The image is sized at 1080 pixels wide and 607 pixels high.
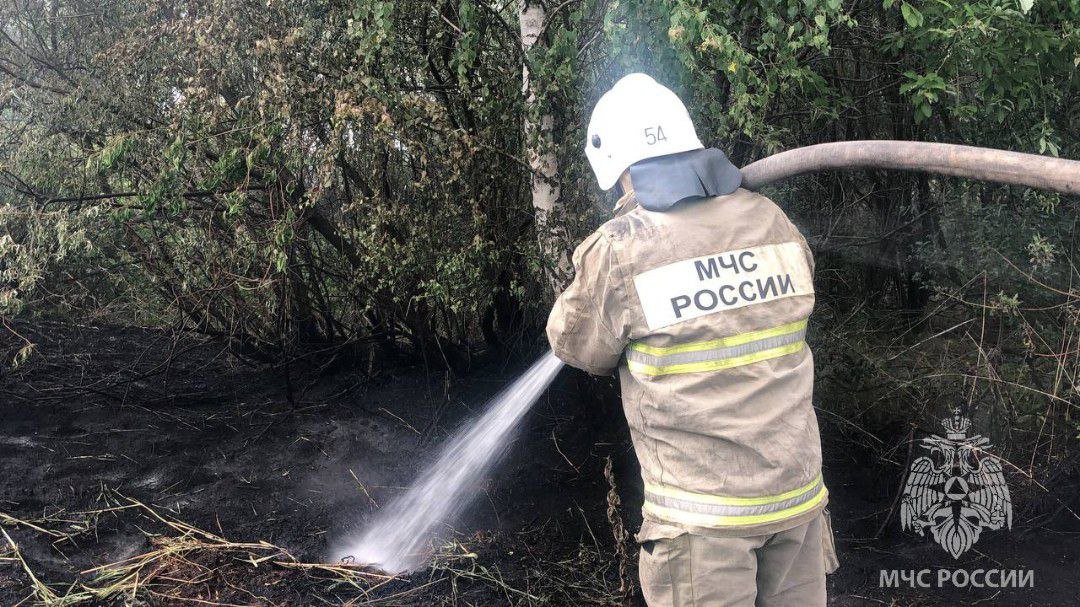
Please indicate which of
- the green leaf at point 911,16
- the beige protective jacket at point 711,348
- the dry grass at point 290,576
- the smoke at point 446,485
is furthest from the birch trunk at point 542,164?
the beige protective jacket at point 711,348

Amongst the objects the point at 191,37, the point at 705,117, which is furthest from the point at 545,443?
the point at 191,37

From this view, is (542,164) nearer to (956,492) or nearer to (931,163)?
(931,163)

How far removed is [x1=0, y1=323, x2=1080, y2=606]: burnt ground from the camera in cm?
385

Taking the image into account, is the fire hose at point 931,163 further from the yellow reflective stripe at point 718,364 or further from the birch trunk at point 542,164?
the birch trunk at point 542,164

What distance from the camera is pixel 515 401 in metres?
5.03

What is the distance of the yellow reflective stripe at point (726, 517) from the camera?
2.29 m

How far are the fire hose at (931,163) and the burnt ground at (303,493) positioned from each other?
1931 millimetres

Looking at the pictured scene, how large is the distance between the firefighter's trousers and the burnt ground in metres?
1.32

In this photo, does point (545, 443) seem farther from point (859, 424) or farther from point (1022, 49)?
point (1022, 49)

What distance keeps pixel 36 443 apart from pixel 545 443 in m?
2.97

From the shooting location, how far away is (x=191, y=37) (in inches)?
166

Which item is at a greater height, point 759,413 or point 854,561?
point 759,413

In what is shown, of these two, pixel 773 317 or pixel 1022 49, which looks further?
pixel 1022 49

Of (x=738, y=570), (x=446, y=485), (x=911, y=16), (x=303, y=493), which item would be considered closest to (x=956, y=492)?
(x=911, y=16)
